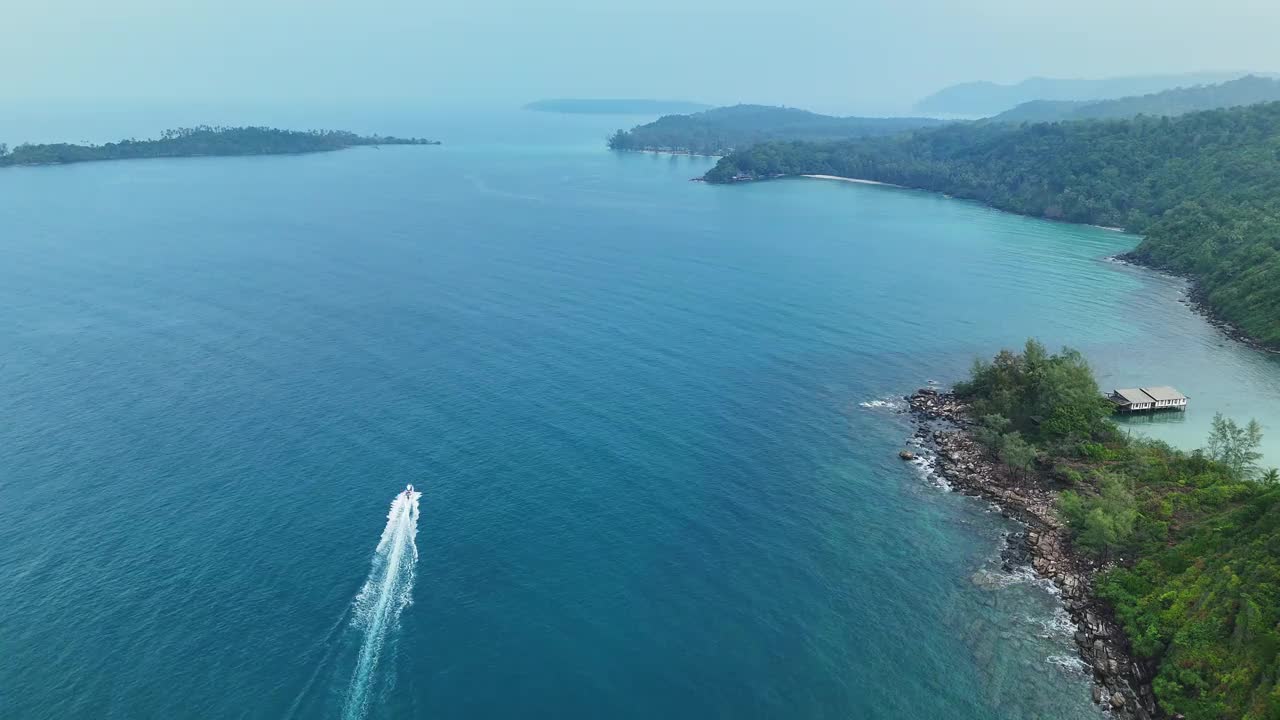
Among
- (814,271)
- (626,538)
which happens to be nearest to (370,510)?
(626,538)

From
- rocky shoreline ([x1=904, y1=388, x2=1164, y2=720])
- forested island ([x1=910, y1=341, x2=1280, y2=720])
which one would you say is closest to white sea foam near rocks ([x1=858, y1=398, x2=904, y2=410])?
rocky shoreline ([x1=904, y1=388, x2=1164, y2=720])

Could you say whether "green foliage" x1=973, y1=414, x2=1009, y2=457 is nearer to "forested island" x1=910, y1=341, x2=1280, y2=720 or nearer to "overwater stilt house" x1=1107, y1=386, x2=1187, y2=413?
"forested island" x1=910, y1=341, x2=1280, y2=720

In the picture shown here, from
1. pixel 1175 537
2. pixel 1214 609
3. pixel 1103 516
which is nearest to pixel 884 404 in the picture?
pixel 1103 516

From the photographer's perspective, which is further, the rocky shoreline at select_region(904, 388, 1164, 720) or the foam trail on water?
the rocky shoreline at select_region(904, 388, 1164, 720)

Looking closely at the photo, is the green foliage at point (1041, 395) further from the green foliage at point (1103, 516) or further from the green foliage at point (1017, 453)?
the green foliage at point (1103, 516)

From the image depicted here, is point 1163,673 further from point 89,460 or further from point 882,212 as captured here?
point 882,212

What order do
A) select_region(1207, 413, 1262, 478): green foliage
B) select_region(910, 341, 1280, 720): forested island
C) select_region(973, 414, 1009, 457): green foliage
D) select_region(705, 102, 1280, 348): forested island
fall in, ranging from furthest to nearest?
select_region(705, 102, 1280, 348): forested island
select_region(973, 414, 1009, 457): green foliage
select_region(1207, 413, 1262, 478): green foliage
select_region(910, 341, 1280, 720): forested island

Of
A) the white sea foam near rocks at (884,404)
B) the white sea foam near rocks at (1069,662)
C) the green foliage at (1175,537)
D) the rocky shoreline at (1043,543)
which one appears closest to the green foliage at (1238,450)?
the green foliage at (1175,537)
